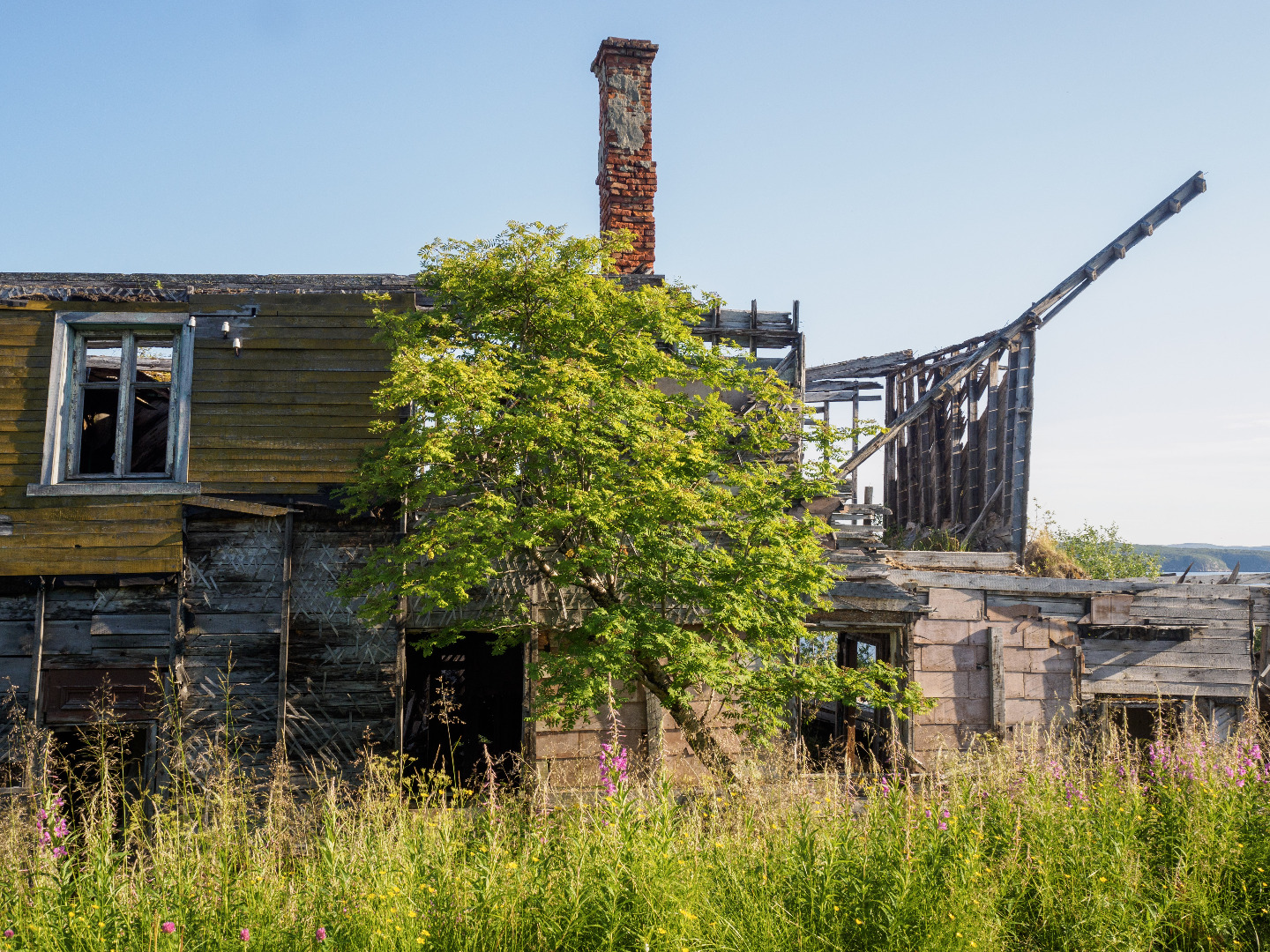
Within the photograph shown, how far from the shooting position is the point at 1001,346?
16453 mm

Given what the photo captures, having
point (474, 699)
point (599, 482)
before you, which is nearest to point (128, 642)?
point (474, 699)

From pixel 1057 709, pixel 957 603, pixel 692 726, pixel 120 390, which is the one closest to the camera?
pixel 692 726

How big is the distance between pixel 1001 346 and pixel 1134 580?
17.2 ft

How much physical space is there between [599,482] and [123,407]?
22.2 feet

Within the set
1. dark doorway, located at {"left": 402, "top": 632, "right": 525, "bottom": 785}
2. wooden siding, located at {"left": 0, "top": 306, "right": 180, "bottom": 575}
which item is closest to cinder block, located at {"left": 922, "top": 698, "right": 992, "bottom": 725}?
dark doorway, located at {"left": 402, "top": 632, "right": 525, "bottom": 785}

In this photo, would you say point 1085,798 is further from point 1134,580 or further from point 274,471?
point 274,471

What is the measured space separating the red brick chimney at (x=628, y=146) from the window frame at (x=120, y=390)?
606 centimetres

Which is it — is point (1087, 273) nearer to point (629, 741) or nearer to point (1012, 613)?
point (1012, 613)

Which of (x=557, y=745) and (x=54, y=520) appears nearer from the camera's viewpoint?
(x=54, y=520)

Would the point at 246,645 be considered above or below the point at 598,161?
below

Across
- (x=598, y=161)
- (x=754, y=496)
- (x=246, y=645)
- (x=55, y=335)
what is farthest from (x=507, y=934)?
(x=598, y=161)

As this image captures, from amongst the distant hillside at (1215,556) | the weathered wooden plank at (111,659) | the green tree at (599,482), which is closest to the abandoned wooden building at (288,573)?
the weathered wooden plank at (111,659)

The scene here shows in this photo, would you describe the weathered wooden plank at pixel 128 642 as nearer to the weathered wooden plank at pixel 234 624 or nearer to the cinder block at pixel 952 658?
the weathered wooden plank at pixel 234 624

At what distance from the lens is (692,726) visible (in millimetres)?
9578
